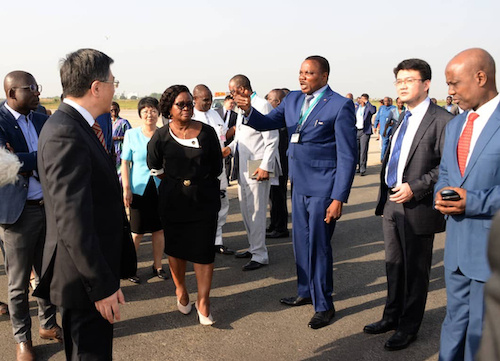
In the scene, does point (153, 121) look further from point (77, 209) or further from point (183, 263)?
point (77, 209)

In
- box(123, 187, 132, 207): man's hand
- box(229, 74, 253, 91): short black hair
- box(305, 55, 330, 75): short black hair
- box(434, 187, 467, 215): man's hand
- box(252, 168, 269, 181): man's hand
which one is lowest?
box(123, 187, 132, 207): man's hand

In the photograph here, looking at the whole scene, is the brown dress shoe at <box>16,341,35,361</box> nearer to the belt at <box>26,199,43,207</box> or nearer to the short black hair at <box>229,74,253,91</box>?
the belt at <box>26,199,43,207</box>

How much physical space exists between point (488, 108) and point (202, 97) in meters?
4.19

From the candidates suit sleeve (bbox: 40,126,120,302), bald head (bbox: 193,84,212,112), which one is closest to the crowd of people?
suit sleeve (bbox: 40,126,120,302)

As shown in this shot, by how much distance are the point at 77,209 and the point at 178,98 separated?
2187mm

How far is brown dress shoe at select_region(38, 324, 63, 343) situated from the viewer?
12.7 feet

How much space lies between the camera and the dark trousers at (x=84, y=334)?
2314 millimetres

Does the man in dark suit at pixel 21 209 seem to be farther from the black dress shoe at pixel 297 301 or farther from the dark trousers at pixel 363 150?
the dark trousers at pixel 363 150

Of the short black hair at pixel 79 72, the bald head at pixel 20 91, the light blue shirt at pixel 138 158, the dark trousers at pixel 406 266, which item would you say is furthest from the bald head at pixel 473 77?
the light blue shirt at pixel 138 158

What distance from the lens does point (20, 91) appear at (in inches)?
144

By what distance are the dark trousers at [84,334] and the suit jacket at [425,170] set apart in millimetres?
2470

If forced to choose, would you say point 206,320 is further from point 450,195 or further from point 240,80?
point 240,80

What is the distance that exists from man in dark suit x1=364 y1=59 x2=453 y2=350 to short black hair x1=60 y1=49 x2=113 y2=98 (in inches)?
95.1

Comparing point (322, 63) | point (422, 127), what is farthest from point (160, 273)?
point (422, 127)
